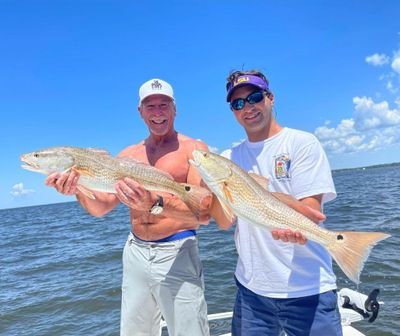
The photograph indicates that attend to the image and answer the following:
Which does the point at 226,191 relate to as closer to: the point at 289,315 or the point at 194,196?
the point at 194,196

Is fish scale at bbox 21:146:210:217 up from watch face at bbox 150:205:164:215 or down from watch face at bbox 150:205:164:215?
up

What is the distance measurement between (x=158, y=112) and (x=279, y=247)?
89.1 inches

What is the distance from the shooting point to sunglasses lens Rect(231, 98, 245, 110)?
3.65 m

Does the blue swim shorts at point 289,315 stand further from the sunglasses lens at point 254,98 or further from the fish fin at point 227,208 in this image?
the sunglasses lens at point 254,98

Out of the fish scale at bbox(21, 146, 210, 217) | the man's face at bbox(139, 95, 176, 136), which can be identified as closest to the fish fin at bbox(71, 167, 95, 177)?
the fish scale at bbox(21, 146, 210, 217)

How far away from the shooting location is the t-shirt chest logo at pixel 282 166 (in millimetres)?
3451

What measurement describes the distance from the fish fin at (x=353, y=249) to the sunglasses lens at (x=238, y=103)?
1.54 meters

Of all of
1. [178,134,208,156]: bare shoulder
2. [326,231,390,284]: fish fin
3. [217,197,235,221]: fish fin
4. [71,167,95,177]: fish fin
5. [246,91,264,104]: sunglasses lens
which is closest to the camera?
[326,231,390,284]: fish fin

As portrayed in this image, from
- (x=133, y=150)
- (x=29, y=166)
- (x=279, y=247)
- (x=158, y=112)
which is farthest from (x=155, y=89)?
(x=279, y=247)

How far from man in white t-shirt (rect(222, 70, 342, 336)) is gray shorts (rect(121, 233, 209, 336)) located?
61cm

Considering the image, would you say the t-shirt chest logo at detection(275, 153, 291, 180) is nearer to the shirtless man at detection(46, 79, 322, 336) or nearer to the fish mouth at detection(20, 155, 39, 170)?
the shirtless man at detection(46, 79, 322, 336)

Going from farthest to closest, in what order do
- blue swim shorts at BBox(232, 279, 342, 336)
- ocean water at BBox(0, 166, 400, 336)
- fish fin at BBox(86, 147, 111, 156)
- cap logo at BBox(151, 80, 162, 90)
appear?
ocean water at BBox(0, 166, 400, 336) → cap logo at BBox(151, 80, 162, 90) → fish fin at BBox(86, 147, 111, 156) → blue swim shorts at BBox(232, 279, 342, 336)

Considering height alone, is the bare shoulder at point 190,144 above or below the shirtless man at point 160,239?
above

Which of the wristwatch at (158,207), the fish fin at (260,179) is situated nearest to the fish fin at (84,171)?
the wristwatch at (158,207)
